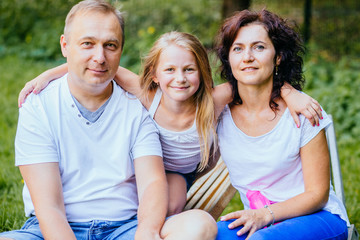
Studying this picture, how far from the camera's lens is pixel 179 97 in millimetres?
2922

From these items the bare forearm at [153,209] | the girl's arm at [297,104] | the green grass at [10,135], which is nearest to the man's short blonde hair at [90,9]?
the girl's arm at [297,104]

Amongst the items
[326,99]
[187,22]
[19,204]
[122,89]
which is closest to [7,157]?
[19,204]

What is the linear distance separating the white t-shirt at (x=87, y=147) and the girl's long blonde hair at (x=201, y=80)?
1.07ft

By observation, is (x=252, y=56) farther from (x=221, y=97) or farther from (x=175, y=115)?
(x=175, y=115)

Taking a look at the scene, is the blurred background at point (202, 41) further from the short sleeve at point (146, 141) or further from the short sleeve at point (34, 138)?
the short sleeve at point (146, 141)

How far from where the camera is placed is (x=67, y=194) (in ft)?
8.79

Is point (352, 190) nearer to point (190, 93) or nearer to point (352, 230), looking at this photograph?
point (352, 230)

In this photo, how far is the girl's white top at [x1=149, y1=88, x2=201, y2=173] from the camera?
2.98m

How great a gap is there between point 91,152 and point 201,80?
844 millimetres

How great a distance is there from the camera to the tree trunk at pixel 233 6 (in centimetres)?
747

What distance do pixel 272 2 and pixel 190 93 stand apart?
7.34 metres

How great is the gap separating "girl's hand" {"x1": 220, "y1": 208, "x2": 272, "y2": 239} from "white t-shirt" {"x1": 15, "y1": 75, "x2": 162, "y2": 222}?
0.58 meters

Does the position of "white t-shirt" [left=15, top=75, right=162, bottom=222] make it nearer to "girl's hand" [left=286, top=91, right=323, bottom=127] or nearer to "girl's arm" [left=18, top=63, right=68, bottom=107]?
"girl's arm" [left=18, top=63, right=68, bottom=107]

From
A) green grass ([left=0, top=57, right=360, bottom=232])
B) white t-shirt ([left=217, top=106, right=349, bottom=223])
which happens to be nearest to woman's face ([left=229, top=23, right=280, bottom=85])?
white t-shirt ([left=217, top=106, right=349, bottom=223])
